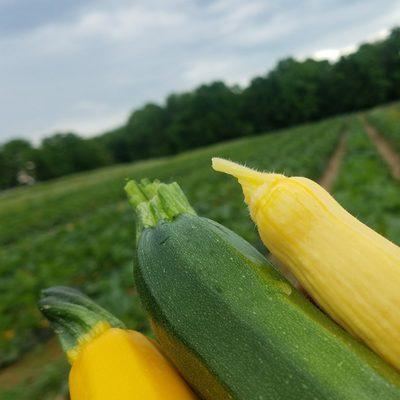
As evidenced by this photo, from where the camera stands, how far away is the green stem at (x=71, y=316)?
1608mm

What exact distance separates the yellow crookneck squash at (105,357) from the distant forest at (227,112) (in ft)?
234

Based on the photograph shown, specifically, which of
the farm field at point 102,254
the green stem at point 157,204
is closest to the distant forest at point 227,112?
the farm field at point 102,254

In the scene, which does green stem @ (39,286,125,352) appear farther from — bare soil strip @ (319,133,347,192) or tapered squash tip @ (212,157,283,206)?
bare soil strip @ (319,133,347,192)

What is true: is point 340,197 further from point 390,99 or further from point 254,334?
point 390,99

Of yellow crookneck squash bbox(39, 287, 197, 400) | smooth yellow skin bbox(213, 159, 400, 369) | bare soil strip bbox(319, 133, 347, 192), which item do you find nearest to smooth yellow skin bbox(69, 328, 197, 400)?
yellow crookneck squash bbox(39, 287, 197, 400)

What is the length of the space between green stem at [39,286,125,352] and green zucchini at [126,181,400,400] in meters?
0.23

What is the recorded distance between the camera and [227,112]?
8006 centimetres

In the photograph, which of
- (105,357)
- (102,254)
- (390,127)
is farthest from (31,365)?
(390,127)

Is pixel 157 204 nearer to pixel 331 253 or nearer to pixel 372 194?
pixel 331 253

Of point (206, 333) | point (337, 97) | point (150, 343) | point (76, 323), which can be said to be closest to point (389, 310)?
point (206, 333)

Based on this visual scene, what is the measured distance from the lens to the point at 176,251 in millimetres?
1465

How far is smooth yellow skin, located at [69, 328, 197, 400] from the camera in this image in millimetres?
1363

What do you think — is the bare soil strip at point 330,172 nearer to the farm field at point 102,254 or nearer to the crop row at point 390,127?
the farm field at point 102,254

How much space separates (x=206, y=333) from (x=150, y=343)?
0.37m
